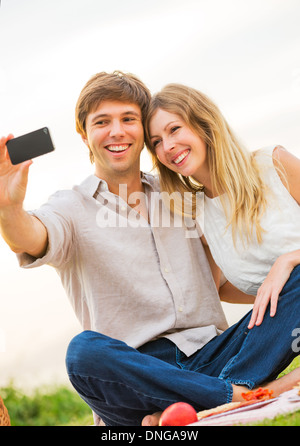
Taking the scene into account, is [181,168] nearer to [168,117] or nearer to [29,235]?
[168,117]

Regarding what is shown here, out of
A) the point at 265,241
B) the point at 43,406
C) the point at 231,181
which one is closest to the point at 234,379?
the point at 265,241

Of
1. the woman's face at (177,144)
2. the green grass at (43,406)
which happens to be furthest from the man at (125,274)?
the green grass at (43,406)

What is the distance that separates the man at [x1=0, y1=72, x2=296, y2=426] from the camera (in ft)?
5.69

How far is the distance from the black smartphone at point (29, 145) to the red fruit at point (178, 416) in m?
0.81

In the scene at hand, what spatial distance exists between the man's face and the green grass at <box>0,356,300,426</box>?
354 cm

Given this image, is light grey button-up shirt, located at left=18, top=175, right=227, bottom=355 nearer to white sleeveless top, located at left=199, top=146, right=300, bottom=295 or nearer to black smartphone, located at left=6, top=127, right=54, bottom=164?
white sleeveless top, located at left=199, top=146, right=300, bottom=295

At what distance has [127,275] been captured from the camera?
202 centimetres

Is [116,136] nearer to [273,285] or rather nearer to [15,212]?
[15,212]

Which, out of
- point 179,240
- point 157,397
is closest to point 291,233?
point 179,240

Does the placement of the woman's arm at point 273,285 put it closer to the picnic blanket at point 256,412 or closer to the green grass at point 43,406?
the picnic blanket at point 256,412

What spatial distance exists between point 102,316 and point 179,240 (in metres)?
0.41

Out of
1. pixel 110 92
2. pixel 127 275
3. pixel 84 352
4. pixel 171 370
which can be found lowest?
pixel 171 370

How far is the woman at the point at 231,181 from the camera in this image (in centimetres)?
199

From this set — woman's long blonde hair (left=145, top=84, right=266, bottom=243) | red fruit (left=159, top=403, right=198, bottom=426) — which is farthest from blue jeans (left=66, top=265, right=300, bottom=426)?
woman's long blonde hair (left=145, top=84, right=266, bottom=243)
